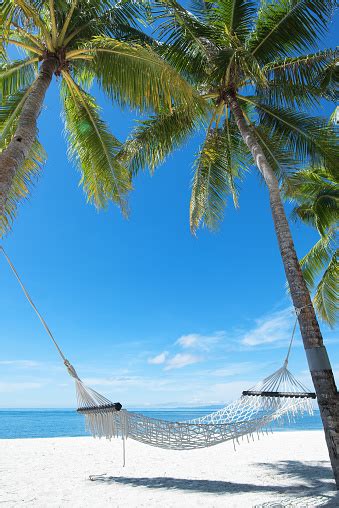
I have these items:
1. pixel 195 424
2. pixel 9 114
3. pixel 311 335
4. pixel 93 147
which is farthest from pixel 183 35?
pixel 195 424

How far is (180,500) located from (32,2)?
393 centimetres

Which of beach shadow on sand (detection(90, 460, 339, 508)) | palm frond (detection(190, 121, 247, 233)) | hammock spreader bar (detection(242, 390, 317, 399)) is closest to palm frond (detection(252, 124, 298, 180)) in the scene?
palm frond (detection(190, 121, 247, 233))

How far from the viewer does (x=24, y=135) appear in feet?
8.53

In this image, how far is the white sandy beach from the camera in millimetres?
2842

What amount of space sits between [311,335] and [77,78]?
3660 mm

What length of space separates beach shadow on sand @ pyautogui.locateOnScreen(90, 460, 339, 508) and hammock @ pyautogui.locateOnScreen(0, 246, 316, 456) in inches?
14.6

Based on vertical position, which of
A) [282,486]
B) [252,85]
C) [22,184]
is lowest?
[282,486]

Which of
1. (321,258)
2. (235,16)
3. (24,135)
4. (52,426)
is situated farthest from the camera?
(52,426)

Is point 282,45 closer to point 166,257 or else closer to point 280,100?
point 280,100

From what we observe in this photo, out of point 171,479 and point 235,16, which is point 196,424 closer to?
point 171,479

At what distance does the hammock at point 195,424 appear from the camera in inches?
121

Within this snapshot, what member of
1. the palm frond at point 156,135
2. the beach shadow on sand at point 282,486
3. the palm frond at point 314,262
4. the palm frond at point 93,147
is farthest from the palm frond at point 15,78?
the palm frond at point 314,262

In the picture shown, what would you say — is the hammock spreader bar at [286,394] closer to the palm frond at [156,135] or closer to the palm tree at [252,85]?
the palm tree at [252,85]

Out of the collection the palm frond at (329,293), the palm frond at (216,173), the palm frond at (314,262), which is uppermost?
the palm frond at (216,173)
